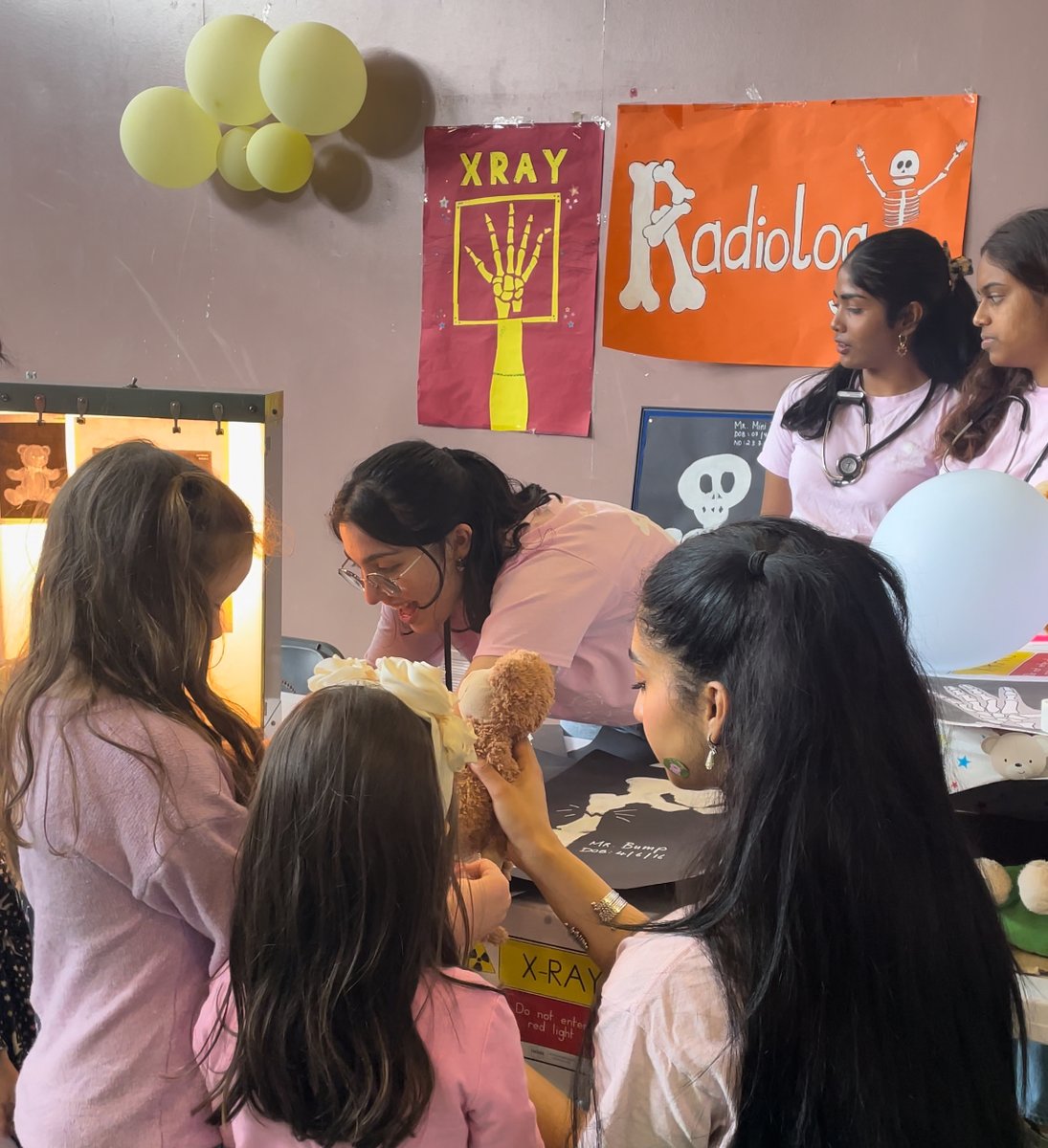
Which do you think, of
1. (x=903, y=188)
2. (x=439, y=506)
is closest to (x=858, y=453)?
(x=903, y=188)

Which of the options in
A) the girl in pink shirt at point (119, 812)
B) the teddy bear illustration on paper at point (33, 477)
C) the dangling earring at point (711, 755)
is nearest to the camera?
the dangling earring at point (711, 755)

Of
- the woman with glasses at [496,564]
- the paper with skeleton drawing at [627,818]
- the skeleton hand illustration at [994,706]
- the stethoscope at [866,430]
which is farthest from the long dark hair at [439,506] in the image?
the stethoscope at [866,430]

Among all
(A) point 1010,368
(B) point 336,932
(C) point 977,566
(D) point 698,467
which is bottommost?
(B) point 336,932

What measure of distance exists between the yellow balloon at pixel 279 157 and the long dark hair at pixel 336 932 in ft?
6.40

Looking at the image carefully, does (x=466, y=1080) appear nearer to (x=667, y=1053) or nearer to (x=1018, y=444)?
(x=667, y=1053)

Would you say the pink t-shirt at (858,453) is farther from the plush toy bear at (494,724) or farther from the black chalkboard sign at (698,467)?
the plush toy bear at (494,724)

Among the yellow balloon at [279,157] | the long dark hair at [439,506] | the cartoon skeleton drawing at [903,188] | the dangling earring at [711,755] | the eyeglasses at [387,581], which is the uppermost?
the yellow balloon at [279,157]

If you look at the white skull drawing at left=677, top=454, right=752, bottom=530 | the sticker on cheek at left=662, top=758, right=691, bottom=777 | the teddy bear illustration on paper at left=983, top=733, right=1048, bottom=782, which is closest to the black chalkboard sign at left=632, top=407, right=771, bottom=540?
the white skull drawing at left=677, top=454, right=752, bottom=530

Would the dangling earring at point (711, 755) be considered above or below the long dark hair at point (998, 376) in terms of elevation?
below

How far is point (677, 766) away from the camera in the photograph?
0.87 metres

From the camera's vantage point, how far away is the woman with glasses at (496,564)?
4.72 feet

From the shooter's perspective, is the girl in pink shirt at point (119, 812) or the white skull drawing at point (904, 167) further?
the white skull drawing at point (904, 167)

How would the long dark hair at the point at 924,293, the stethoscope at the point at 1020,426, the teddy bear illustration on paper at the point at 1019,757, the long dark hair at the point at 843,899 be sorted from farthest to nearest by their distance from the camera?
the long dark hair at the point at 924,293 → the stethoscope at the point at 1020,426 → the teddy bear illustration on paper at the point at 1019,757 → the long dark hair at the point at 843,899

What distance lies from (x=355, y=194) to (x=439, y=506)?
1.42 metres
